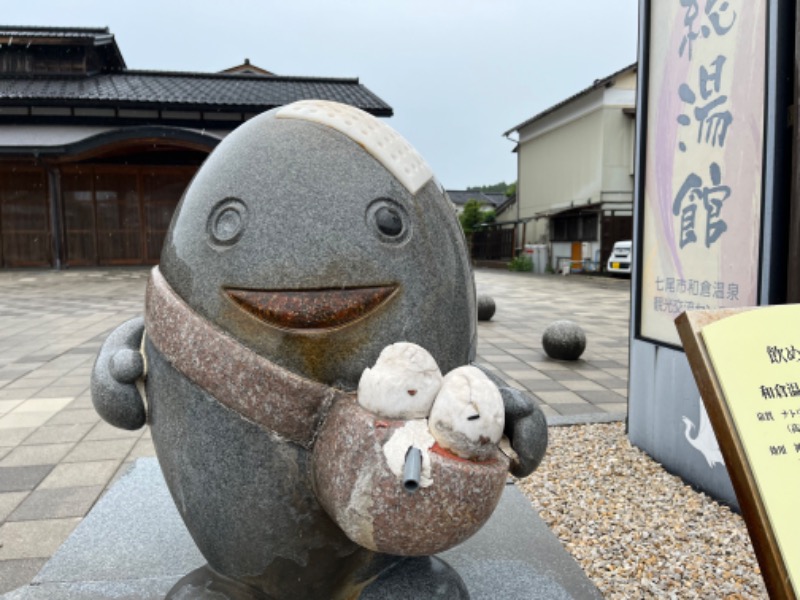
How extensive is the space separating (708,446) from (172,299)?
3098 millimetres

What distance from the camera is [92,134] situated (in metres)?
16.2

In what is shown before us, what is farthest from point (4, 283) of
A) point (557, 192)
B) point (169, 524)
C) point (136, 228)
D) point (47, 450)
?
point (557, 192)

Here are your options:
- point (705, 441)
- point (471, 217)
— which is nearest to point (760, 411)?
point (705, 441)

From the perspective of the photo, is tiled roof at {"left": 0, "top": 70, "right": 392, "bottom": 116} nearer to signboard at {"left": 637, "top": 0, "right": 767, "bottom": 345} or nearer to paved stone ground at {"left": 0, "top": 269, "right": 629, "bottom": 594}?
paved stone ground at {"left": 0, "top": 269, "right": 629, "bottom": 594}

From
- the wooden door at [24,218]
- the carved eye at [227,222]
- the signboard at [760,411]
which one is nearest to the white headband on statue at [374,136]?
the carved eye at [227,222]

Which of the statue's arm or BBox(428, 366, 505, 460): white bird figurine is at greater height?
BBox(428, 366, 505, 460): white bird figurine

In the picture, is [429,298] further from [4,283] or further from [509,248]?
[509,248]

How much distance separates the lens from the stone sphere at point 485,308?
10.0 metres

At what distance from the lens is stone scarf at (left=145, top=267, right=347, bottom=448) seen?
169 cm

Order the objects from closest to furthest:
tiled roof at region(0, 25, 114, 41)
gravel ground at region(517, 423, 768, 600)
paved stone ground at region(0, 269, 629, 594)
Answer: gravel ground at region(517, 423, 768, 600) < paved stone ground at region(0, 269, 629, 594) < tiled roof at region(0, 25, 114, 41)

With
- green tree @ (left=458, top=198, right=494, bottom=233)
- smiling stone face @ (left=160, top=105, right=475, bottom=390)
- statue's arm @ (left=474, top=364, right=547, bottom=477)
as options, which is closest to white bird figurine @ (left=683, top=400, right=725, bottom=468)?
statue's arm @ (left=474, top=364, right=547, bottom=477)

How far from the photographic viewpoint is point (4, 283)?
48.2ft

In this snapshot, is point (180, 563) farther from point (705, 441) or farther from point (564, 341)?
point (564, 341)

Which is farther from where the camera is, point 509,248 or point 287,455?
point 509,248
